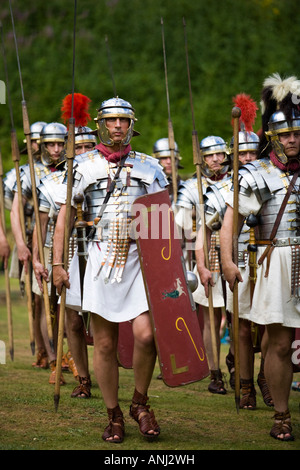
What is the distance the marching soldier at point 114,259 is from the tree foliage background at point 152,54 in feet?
56.5

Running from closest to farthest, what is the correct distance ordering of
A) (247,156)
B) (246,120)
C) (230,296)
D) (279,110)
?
(279,110), (230,296), (246,120), (247,156)

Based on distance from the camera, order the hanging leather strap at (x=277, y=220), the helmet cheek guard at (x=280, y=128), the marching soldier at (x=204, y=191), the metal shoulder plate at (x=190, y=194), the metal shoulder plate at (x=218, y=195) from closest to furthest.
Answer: the hanging leather strap at (x=277, y=220)
the helmet cheek guard at (x=280, y=128)
the metal shoulder plate at (x=218, y=195)
the marching soldier at (x=204, y=191)
the metal shoulder plate at (x=190, y=194)

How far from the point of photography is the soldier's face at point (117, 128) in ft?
19.2

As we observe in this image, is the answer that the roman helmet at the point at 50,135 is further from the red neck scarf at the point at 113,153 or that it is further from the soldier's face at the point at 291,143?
the soldier's face at the point at 291,143

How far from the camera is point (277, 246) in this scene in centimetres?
576

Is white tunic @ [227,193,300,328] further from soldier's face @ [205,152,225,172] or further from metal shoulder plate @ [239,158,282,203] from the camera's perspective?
soldier's face @ [205,152,225,172]

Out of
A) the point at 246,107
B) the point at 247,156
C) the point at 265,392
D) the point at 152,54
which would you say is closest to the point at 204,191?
the point at 247,156

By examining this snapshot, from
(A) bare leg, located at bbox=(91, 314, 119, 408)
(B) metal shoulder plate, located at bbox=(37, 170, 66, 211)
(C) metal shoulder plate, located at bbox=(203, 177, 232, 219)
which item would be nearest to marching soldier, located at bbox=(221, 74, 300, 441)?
(A) bare leg, located at bbox=(91, 314, 119, 408)

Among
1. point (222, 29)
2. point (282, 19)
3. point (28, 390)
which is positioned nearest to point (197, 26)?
point (222, 29)

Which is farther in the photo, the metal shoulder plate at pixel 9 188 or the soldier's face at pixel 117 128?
the metal shoulder plate at pixel 9 188

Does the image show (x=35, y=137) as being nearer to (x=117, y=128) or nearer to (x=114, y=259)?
(x=117, y=128)

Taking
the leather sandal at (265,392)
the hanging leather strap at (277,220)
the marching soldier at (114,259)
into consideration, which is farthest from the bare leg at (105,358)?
the leather sandal at (265,392)

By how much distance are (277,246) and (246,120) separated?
7.42ft

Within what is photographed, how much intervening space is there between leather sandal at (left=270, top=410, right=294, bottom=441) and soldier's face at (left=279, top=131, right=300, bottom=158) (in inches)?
65.1
